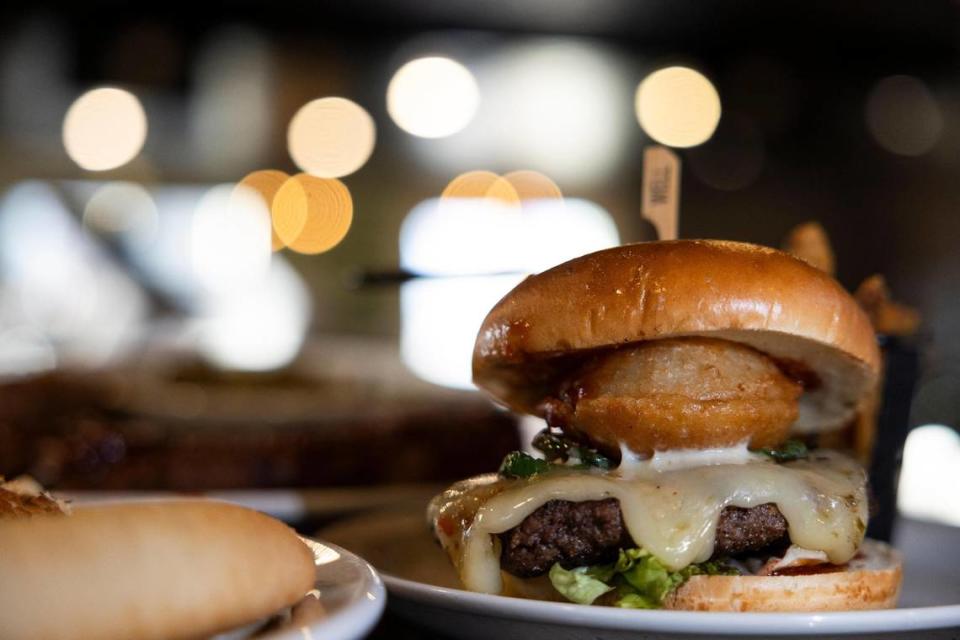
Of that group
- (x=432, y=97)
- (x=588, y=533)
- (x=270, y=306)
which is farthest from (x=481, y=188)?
(x=588, y=533)

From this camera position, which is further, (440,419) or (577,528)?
(440,419)

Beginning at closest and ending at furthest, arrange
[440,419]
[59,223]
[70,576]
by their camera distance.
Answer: [70,576], [440,419], [59,223]

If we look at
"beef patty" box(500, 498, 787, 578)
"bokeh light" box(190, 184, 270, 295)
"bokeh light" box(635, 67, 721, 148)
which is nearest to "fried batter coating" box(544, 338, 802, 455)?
"beef patty" box(500, 498, 787, 578)

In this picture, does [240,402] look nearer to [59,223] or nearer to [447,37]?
[447,37]

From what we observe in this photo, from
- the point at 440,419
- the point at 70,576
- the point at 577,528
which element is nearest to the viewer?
the point at 70,576

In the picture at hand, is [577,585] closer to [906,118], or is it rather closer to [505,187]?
[906,118]

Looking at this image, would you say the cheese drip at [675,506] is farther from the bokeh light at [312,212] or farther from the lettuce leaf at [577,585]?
the bokeh light at [312,212]

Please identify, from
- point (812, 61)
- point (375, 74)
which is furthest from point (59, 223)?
point (812, 61)
